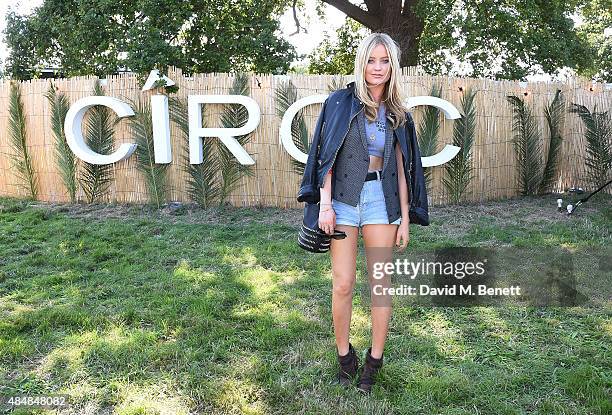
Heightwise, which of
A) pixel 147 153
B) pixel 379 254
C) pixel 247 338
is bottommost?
pixel 247 338

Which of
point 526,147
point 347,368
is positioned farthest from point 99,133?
point 526,147

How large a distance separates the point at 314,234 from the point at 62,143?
20.0 feet

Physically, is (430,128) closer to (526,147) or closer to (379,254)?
(526,147)

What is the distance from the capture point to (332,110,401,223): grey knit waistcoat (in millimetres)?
2541

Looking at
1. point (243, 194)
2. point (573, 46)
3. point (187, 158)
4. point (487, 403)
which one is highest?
point (573, 46)

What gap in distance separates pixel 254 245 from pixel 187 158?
2325mm

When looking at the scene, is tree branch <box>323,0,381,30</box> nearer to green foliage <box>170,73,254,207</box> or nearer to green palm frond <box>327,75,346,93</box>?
green palm frond <box>327,75,346,93</box>

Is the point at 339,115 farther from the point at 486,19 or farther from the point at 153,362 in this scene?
the point at 486,19

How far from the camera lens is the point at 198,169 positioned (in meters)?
7.36

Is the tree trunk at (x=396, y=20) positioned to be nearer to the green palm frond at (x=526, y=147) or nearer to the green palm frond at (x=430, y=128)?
the green palm frond at (x=526, y=147)

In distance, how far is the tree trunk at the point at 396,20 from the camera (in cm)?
1035

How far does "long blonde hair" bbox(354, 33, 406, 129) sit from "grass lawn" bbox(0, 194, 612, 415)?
4.47 feet

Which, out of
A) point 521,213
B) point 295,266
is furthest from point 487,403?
point 521,213

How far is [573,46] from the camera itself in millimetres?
10305
